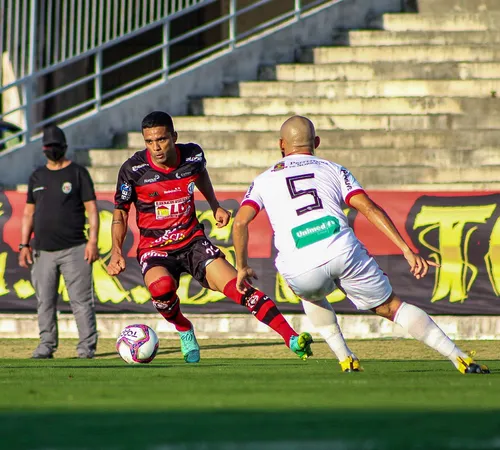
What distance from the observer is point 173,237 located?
980 centimetres

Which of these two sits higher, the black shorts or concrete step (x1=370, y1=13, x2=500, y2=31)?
concrete step (x1=370, y1=13, x2=500, y2=31)

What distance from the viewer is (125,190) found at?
976cm

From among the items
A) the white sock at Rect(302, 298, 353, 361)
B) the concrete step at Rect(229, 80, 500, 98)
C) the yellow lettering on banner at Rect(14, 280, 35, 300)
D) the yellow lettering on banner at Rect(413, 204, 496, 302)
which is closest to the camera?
the white sock at Rect(302, 298, 353, 361)

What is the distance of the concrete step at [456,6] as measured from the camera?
2038cm

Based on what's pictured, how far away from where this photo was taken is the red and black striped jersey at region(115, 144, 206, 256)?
978 cm

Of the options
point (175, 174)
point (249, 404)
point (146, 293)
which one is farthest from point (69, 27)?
point (249, 404)

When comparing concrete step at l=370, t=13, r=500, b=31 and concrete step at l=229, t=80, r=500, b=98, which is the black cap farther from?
concrete step at l=370, t=13, r=500, b=31

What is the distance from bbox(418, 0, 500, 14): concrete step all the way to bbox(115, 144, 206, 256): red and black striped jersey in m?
11.6

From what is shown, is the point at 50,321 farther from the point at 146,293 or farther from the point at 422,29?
the point at 422,29

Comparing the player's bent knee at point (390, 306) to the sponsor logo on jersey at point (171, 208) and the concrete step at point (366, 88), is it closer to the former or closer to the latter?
the sponsor logo on jersey at point (171, 208)

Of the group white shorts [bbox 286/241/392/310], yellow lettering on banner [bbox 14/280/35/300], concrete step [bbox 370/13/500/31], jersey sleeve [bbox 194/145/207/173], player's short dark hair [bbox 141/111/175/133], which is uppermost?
concrete step [bbox 370/13/500/31]

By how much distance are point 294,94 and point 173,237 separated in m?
9.89

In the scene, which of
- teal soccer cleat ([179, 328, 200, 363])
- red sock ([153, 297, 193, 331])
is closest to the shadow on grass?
red sock ([153, 297, 193, 331])

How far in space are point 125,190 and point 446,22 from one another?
11.5 m
